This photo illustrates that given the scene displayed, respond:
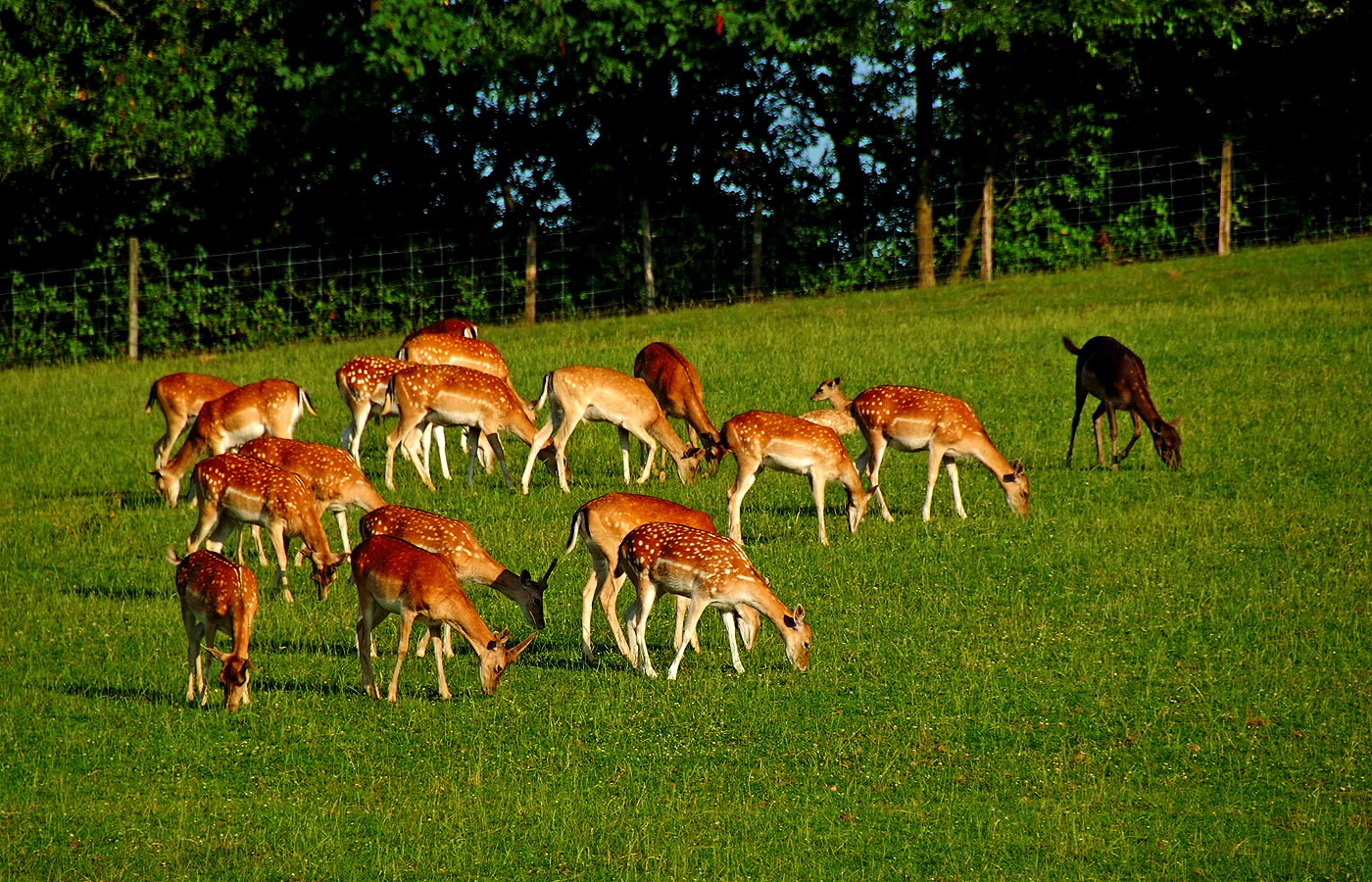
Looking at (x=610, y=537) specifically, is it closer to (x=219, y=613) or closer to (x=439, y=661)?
(x=439, y=661)

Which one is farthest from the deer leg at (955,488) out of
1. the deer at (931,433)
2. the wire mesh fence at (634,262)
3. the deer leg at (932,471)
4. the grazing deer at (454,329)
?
the wire mesh fence at (634,262)

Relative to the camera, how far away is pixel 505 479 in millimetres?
17938

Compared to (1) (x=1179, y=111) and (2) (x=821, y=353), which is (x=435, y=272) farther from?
(1) (x=1179, y=111)

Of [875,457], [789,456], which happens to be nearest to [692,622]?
[789,456]

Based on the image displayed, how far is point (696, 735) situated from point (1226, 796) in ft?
10.0

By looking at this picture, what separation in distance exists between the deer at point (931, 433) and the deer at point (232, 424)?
574cm

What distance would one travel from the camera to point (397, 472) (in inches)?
Result: 729

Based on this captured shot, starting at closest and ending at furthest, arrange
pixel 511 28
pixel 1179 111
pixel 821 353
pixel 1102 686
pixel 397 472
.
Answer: pixel 1102 686 < pixel 397 472 < pixel 821 353 < pixel 511 28 < pixel 1179 111

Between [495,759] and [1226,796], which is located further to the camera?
[495,759]

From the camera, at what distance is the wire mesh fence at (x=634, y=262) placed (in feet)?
102

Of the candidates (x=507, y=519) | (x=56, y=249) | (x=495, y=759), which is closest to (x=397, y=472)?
(x=507, y=519)

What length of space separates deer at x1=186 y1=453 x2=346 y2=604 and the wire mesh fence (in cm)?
1671

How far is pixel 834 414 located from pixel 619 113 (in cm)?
1657

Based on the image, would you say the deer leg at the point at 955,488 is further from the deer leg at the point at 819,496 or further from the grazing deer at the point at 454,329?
the grazing deer at the point at 454,329
